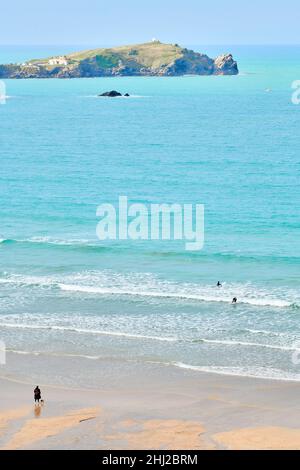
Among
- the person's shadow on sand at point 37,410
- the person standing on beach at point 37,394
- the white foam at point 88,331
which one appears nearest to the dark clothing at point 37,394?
the person standing on beach at point 37,394

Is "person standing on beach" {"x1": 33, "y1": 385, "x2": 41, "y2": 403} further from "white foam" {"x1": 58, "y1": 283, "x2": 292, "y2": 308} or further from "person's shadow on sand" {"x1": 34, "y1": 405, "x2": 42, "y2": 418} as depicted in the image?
"white foam" {"x1": 58, "y1": 283, "x2": 292, "y2": 308}

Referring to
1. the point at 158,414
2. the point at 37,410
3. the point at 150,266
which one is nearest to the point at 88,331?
the point at 37,410

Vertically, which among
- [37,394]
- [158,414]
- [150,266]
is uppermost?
[150,266]

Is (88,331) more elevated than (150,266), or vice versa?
(150,266)

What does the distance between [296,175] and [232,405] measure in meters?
65.8

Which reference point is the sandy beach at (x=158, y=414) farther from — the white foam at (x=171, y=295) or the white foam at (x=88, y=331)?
the white foam at (x=171, y=295)

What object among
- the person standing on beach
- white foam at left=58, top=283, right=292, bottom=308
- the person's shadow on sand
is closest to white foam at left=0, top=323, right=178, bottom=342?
white foam at left=58, top=283, right=292, bottom=308

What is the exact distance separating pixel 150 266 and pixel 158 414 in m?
27.9

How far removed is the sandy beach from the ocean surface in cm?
214

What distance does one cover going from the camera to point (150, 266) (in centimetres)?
6988

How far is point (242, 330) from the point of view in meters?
55.2

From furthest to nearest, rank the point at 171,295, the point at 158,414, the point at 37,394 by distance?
the point at 171,295 → the point at 37,394 → the point at 158,414

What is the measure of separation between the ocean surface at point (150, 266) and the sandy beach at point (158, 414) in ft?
7.03

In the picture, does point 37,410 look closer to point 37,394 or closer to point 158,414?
point 37,394
